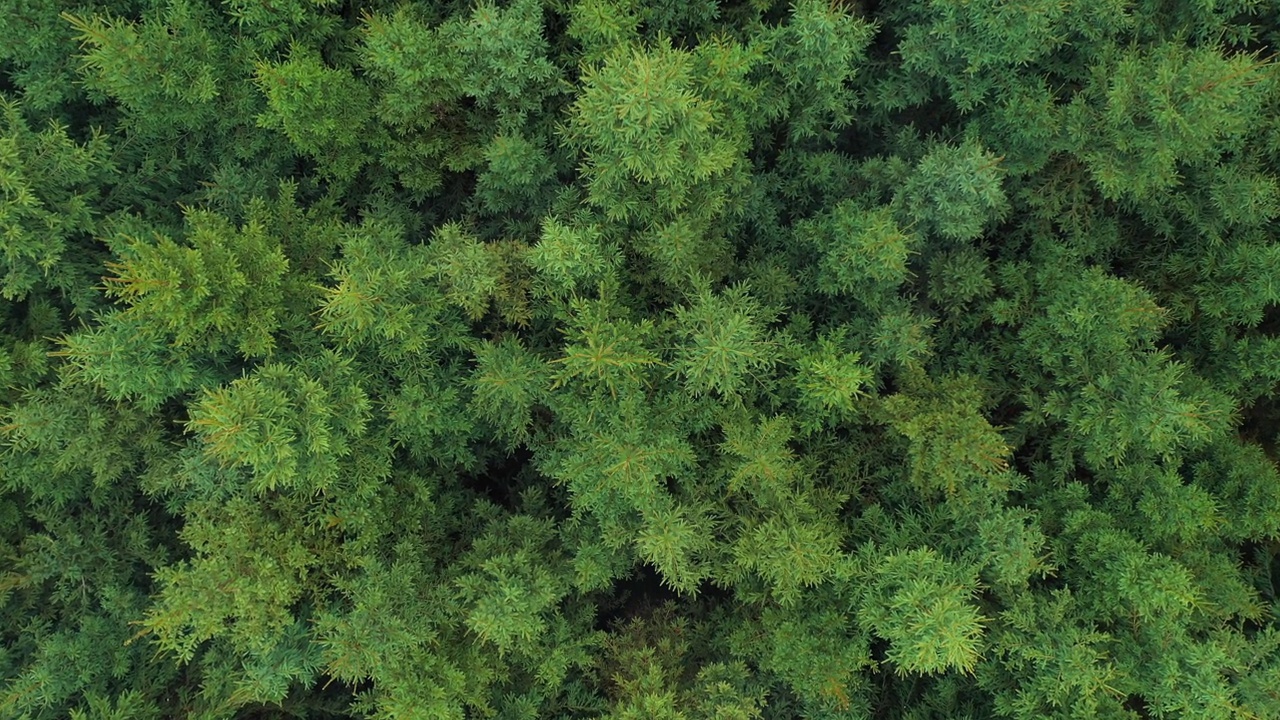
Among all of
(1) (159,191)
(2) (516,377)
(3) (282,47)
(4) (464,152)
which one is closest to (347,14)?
(3) (282,47)

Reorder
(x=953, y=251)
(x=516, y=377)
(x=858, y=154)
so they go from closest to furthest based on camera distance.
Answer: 1. (x=516, y=377)
2. (x=953, y=251)
3. (x=858, y=154)

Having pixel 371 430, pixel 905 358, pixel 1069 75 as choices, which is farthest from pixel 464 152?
pixel 1069 75

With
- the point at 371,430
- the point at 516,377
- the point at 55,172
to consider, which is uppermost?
the point at 55,172

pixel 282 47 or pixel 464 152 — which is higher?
pixel 282 47

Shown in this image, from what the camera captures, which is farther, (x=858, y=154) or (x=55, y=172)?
(x=858, y=154)

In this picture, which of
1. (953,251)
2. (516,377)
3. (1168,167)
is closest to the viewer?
(1168,167)

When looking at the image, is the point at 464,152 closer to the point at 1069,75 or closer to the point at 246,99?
the point at 246,99

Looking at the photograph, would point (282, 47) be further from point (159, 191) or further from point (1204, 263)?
point (1204, 263)
